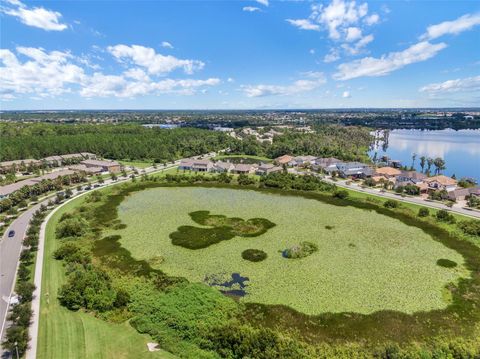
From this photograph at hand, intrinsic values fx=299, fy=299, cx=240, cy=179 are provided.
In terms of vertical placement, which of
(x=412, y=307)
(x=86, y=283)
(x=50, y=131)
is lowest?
(x=412, y=307)

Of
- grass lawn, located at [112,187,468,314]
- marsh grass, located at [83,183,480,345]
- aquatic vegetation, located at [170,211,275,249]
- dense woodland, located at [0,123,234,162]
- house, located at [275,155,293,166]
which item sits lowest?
marsh grass, located at [83,183,480,345]

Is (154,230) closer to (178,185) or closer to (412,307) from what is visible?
(178,185)

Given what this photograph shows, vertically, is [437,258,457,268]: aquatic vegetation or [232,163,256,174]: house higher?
[232,163,256,174]: house

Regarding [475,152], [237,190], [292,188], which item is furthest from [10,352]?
[475,152]

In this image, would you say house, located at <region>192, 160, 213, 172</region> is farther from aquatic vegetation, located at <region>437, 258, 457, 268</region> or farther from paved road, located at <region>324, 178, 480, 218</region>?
aquatic vegetation, located at <region>437, 258, 457, 268</region>

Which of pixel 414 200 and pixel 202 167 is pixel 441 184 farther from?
pixel 202 167

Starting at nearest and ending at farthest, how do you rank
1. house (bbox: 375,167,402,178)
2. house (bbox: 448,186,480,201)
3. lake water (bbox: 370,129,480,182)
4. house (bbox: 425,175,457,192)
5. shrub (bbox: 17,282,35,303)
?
shrub (bbox: 17,282,35,303) → house (bbox: 448,186,480,201) → house (bbox: 425,175,457,192) → house (bbox: 375,167,402,178) → lake water (bbox: 370,129,480,182)

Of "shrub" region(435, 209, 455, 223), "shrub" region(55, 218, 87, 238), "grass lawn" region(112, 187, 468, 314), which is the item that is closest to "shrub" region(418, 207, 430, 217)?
"shrub" region(435, 209, 455, 223)
